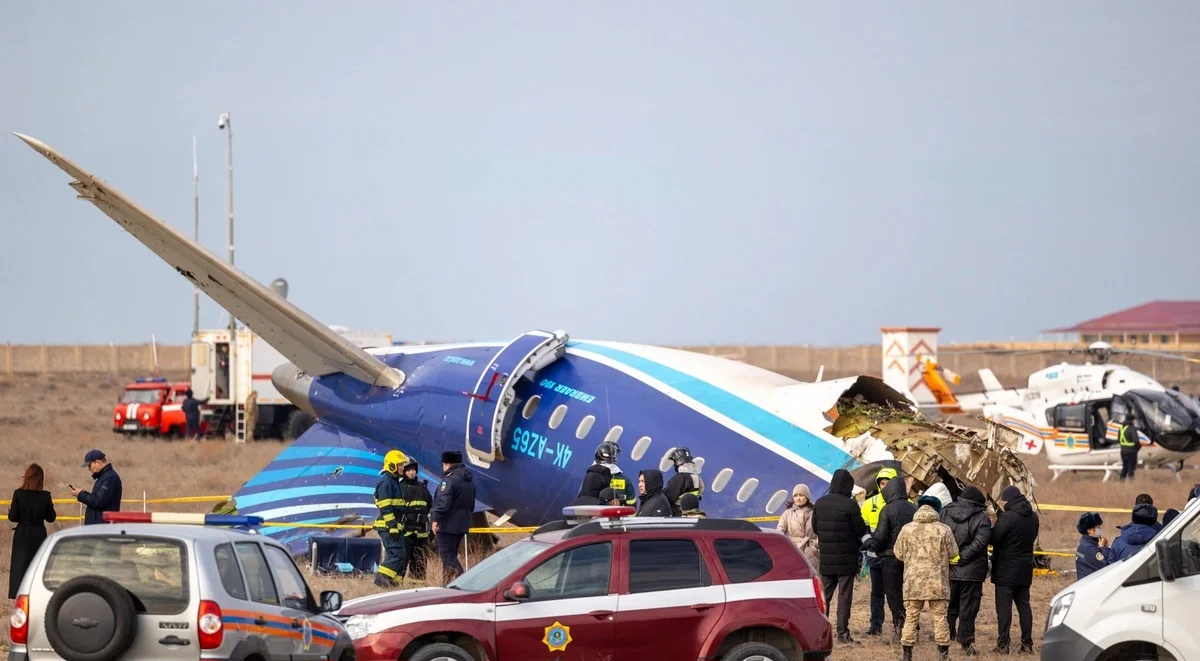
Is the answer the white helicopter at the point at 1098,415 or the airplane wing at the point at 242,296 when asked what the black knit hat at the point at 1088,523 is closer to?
the airplane wing at the point at 242,296

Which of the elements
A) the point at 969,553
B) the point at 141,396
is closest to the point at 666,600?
the point at 969,553

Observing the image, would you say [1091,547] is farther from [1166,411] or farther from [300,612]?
[1166,411]

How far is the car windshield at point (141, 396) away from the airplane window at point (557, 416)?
115 feet

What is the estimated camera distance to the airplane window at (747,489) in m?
17.3

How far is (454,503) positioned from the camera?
55.3ft

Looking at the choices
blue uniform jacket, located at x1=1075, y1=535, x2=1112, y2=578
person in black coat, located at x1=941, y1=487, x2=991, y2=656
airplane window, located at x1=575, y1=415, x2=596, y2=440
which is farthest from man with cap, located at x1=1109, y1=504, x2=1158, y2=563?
airplane window, located at x1=575, y1=415, x2=596, y2=440

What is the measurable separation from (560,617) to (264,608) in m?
2.45

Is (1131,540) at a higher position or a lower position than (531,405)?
lower

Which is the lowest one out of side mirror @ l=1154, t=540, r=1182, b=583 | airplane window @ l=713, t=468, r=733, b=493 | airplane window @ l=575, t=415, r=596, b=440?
side mirror @ l=1154, t=540, r=1182, b=583

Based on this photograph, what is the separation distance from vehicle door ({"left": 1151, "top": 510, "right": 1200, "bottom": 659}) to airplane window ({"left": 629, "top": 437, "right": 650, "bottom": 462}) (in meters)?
8.54

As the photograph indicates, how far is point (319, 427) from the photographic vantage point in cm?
2252

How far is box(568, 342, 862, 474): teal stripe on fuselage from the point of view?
17375 mm

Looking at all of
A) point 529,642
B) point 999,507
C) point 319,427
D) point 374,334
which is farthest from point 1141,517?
point 374,334

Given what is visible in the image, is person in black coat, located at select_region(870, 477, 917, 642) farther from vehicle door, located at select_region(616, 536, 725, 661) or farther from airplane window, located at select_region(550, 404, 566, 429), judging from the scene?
airplane window, located at select_region(550, 404, 566, 429)
